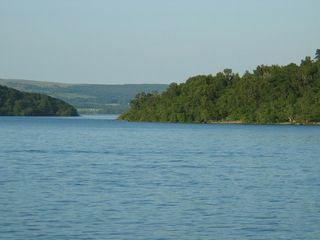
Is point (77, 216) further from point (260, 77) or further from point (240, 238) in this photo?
point (260, 77)

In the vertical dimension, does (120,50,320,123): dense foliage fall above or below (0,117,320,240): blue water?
above

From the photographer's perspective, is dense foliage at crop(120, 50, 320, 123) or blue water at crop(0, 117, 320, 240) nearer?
blue water at crop(0, 117, 320, 240)

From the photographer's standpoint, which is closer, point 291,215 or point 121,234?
point 121,234

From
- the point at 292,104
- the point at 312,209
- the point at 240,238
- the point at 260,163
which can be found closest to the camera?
the point at 240,238

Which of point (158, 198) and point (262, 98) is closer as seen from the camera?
point (158, 198)

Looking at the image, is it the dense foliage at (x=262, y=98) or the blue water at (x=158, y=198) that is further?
the dense foliage at (x=262, y=98)

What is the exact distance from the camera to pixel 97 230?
2741 centimetres

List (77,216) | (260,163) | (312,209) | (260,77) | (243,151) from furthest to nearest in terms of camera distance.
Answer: (260,77)
(243,151)
(260,163)
(312,209)
(77,216)

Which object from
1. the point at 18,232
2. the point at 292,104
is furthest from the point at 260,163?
the point at 292,104

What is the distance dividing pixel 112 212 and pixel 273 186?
1190 centimetres

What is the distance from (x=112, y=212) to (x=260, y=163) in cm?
2676

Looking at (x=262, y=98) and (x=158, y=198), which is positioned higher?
(x=262, y=98)

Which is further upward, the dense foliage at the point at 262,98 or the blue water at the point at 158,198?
the dense foliage at the point at 262,98

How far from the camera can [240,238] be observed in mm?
26453
